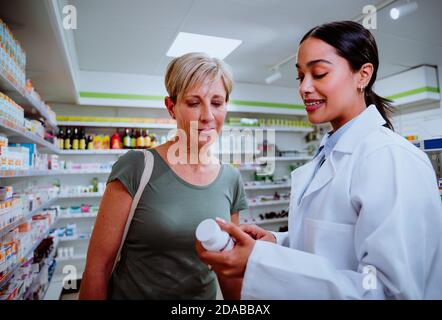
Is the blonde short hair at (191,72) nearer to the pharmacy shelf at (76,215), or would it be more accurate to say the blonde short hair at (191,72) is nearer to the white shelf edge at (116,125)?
the white shelf edge at (116,125)

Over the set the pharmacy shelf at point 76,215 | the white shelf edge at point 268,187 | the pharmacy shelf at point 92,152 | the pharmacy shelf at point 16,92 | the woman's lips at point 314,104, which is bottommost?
the pharmacy shelf at point 76,215

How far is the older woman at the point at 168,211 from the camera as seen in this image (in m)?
0.96

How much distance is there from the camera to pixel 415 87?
1519 mm

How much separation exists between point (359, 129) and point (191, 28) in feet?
9.48

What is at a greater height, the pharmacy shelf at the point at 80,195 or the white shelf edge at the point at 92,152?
the white shelf edge at the point at 92,152

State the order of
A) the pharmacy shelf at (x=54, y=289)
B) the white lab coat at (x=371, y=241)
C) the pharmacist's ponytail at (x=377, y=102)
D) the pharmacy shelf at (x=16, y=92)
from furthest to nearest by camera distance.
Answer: the pharmacy shelf at (x=54, y=289), the pharmacy shelf at (x=16, y=92), the pharmacist's ponytail at (x=377, y=102), the white lab coat at (x=371, y=241)

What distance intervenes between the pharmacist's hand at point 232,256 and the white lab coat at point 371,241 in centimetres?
2

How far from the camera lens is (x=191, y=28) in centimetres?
322

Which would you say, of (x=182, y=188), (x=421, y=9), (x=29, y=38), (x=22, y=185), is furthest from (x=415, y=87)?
(x=22, y=185)

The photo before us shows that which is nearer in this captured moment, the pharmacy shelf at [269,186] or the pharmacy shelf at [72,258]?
the pharmacy shelf at [72,258]

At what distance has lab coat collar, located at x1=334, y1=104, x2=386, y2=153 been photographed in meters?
0.79

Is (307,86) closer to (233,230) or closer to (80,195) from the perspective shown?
(233,230)

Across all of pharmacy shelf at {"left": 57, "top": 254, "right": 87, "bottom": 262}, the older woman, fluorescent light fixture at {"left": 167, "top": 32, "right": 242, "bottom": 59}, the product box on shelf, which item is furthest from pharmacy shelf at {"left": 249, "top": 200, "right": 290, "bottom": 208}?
the older woman

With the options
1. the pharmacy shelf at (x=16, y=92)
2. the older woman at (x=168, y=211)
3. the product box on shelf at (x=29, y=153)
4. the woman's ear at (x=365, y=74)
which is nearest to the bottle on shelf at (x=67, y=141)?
the pharmacy shelf at (x=16, y=92)
